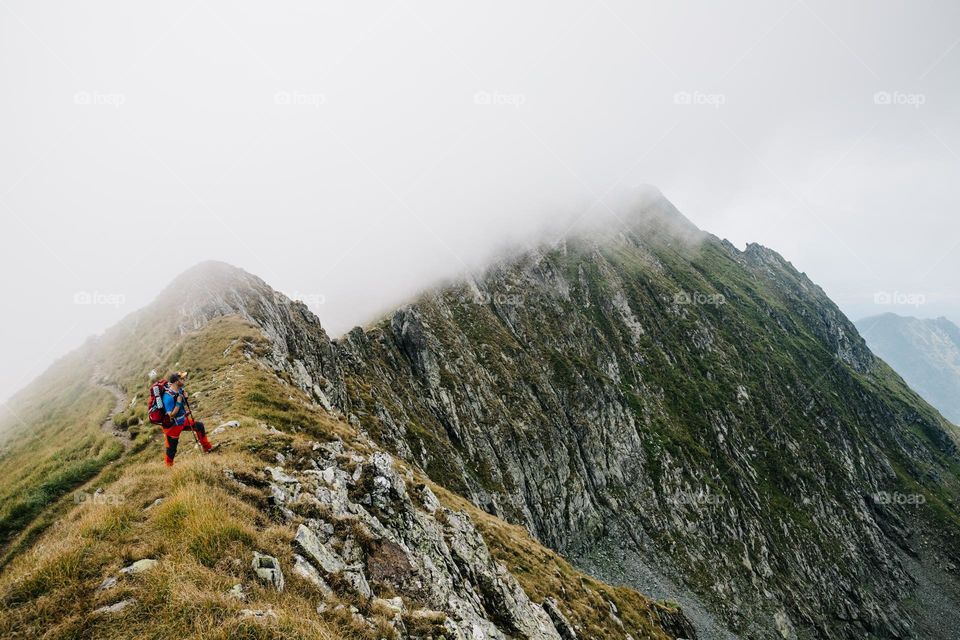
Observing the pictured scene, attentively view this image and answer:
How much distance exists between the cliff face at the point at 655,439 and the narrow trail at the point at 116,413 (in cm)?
1307

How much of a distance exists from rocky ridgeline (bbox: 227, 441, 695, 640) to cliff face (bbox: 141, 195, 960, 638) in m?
28.5

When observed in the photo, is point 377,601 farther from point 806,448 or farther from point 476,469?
point 806,448

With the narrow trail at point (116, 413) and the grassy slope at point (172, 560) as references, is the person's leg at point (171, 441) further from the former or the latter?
the narrow trail at point (116, 413)

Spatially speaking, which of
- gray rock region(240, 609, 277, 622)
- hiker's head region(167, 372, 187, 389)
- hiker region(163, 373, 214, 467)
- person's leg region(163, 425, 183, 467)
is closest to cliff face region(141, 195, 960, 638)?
hiker region(163, 373, 214, 467)

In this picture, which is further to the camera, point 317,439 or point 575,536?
point 575,536

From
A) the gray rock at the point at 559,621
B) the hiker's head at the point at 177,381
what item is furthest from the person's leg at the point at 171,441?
the gray rock at the point at 559,621

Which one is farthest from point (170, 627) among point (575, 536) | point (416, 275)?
point (416, 275)

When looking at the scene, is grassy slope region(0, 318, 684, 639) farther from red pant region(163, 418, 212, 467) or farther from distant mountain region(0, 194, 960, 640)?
red pant region(163, 418, 212, 467)

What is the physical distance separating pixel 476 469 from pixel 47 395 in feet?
229

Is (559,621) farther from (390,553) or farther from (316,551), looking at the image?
(316,551)

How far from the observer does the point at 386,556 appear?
44.4 feet

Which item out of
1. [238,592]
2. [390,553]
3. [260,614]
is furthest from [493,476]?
[260,614]

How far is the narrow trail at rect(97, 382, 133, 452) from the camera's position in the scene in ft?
77.7

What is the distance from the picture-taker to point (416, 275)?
151 meters
